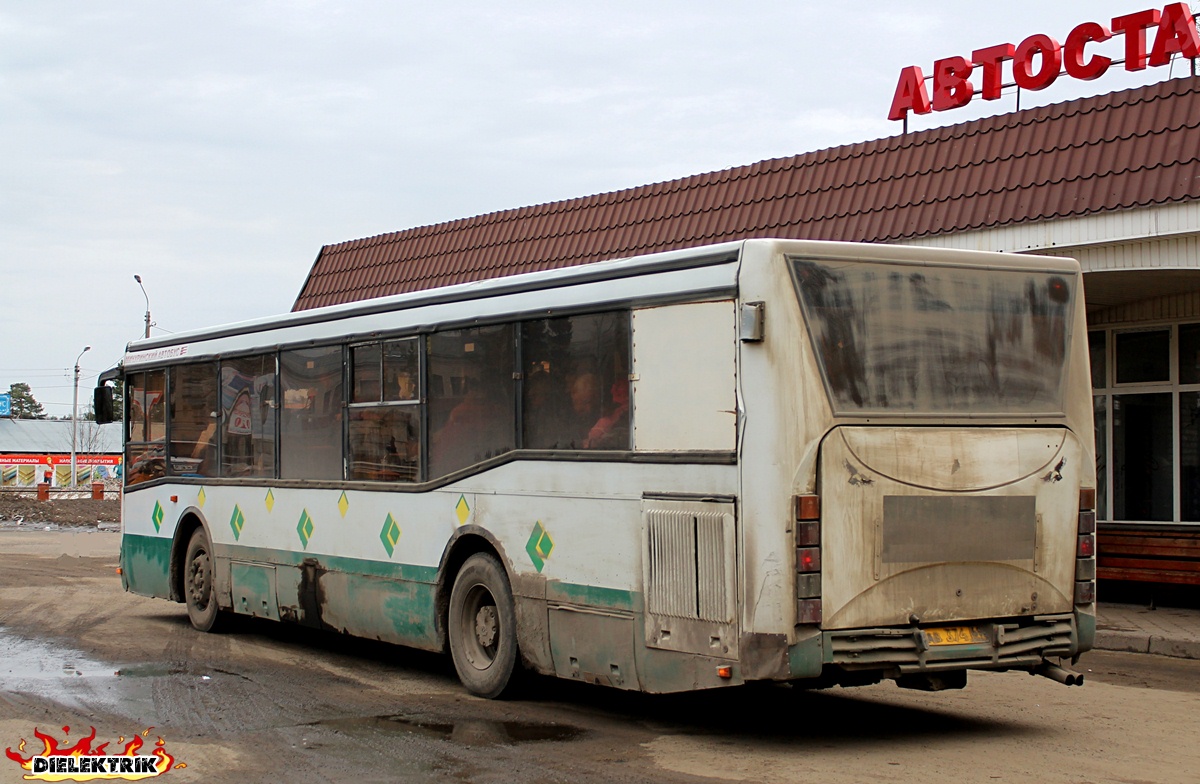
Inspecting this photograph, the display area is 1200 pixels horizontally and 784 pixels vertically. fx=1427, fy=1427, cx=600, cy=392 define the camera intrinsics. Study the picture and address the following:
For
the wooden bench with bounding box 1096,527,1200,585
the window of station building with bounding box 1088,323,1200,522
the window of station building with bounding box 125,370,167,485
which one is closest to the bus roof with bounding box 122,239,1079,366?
the window of station building with bounding box 125,370,167,485

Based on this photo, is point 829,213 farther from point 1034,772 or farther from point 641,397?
point 1034,772

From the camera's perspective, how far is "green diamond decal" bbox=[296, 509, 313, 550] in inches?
498

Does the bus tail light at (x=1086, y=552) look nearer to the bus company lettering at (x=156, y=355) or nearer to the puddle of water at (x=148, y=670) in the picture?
the puddle of water at (x=148, y=670)

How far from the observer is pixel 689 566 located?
8.46 m

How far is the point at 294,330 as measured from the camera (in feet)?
42.7

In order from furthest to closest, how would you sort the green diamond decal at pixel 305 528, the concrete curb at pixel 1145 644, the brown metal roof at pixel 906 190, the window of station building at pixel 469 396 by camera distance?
1. the brown metal roof at pixel 906 190
2. the concrete curb at pixel 1145 644
3. the green diamond decal at pixel 305 528
4. the window of station building at pixel 469 396

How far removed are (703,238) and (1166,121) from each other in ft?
21.3

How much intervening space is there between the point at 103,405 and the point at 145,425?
0.49 meters

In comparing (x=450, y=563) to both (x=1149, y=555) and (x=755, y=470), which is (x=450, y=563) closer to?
(x=755, y=470)

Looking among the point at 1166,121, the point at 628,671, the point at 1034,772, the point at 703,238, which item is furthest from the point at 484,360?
the point at 703,238

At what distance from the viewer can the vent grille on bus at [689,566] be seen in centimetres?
824

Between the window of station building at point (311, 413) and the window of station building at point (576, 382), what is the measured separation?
2.89 meters

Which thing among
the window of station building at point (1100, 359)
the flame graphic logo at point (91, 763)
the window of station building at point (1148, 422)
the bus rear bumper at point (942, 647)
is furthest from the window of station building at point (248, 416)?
the window of station building at point (1100, 359)

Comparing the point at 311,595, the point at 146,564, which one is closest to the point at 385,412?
the point at 311,595
